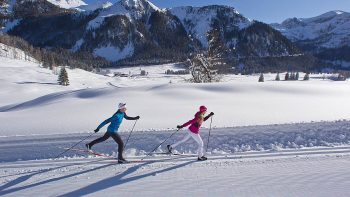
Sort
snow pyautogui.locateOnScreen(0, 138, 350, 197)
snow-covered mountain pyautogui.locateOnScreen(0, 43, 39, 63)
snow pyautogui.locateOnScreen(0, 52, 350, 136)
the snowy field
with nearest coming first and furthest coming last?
snow pyautogui.locateOnScreen(0, 138, 350, 197) → the snowy field → snow pyautogui.locateOnScreen(0, 52, 350, 136) → snow-covered mountain pyautogui.locateOnScreen(0, 43, 39, 63)


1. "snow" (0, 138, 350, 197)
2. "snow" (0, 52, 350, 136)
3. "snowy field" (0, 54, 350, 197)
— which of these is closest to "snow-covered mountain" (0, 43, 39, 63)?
"snow" (0, 52, 350, 136)

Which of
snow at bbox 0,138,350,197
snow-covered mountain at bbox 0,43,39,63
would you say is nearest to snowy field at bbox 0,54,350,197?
snow at bbox 0,138,350,197

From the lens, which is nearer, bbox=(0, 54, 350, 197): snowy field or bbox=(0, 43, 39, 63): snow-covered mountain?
bbox=(0, 54, 350, 197): snowy field

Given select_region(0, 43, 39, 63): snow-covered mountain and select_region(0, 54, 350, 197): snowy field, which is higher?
select_region(0, 43, 39, 63): snow-covered mountain

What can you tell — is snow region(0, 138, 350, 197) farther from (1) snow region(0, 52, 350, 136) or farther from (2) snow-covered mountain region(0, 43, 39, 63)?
(2) snow-covered mountain region(0, 43, 39, 63)

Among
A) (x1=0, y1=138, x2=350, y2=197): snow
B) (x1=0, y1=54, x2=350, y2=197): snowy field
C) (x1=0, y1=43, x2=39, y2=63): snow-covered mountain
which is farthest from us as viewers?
(x1=0, y1=43, x2=39, y2=63): snow-covered mountain

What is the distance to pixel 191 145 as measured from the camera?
587 inches

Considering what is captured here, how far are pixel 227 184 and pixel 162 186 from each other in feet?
5.44

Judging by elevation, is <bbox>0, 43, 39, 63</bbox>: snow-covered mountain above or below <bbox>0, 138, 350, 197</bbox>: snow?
above

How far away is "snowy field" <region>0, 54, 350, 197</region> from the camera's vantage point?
1031 centimetres

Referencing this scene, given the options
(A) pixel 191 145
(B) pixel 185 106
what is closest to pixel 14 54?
(B) pixel 185 106

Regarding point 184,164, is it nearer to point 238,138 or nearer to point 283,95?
point 238,138

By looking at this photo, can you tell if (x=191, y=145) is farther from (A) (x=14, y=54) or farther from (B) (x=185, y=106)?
(A) (x=14, y=54)

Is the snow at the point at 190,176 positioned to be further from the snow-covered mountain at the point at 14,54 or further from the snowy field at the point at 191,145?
the snow-covered mountain at the point at 14,54
